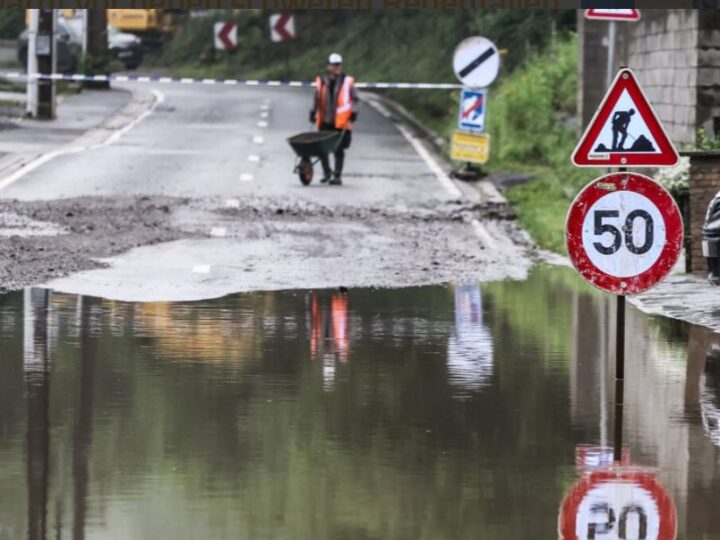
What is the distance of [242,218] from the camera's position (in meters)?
22.5

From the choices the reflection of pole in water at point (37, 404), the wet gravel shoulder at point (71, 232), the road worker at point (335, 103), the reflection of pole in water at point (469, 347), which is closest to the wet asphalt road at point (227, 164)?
the road worker at point (335, 103)

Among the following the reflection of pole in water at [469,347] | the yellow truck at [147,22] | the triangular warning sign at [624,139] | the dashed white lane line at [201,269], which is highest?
the yellow truck at [147,22]

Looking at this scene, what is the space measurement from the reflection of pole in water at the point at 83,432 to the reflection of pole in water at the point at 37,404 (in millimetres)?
121

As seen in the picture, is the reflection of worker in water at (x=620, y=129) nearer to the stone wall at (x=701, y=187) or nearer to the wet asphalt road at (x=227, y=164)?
the stone wall at (x=701, y=187)

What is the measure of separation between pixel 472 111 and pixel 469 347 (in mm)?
16422

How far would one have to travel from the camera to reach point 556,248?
67.3 feet

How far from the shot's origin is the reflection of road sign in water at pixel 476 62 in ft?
97.2

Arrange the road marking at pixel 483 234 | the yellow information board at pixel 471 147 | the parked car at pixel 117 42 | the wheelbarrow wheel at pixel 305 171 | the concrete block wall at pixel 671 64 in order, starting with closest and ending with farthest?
the road marking at pixel 483 234 → the concrete block wall at pixel 671 64 → the wheelbarrow wheel at pixel 305 171 → the yellow information board at pixel 471 147 → the parked car at pixel 117 42

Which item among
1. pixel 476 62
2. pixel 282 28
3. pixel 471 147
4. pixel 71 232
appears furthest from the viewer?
pixel 282 28

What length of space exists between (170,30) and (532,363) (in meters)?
60.2

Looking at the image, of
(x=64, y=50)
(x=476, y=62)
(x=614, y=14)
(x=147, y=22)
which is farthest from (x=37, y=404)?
(x=147, y=22)

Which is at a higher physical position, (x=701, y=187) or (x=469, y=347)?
(x=701, y=187)

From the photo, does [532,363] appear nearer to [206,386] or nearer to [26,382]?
[206,386]

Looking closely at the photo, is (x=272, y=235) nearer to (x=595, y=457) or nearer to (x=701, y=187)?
(x=701, y=187)
